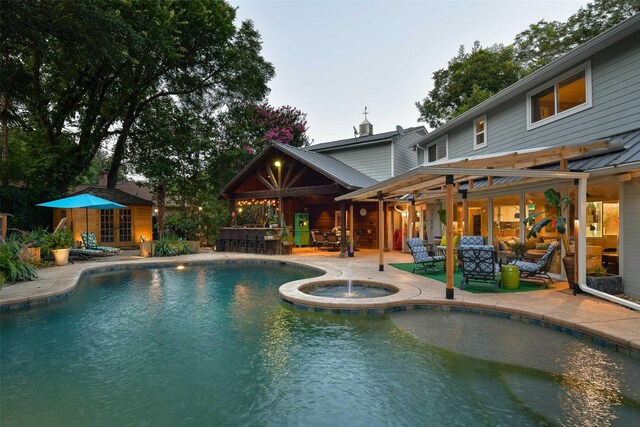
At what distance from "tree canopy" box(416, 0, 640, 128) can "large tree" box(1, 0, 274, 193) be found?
13.5 metres

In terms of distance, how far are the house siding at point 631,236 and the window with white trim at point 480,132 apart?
5154 mm

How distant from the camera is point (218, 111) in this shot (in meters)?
20.9

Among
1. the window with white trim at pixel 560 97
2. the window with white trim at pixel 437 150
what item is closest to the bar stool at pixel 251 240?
the window with white trim at pixel 437 150

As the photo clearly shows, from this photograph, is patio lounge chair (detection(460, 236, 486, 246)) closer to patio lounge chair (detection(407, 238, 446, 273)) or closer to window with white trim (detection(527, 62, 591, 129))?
patio lounge chair (detection(407, 238, 446, 273))

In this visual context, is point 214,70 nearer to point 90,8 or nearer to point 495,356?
point 90,8

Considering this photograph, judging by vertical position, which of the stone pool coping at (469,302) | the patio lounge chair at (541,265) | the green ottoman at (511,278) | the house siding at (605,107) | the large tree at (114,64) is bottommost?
the stone pool coping at (469,302)

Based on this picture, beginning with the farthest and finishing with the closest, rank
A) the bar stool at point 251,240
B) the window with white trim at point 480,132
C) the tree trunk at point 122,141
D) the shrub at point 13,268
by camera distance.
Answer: the tree trunk at point 122,141 → the bar stool at point 251,240 → the window with white trim at point 480,132 → the shrub at point 13,268

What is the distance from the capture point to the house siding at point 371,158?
55.2ft

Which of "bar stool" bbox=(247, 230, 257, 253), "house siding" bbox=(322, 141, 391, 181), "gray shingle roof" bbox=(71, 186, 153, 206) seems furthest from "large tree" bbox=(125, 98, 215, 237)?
"house siding" bbox=(322, 141, 391, 181)

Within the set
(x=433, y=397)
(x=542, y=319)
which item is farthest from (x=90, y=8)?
(x=542, y=319)

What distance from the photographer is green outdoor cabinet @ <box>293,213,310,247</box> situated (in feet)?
56.8

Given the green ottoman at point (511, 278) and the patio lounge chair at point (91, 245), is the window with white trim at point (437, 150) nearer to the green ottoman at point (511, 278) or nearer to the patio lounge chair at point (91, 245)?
the green ottoman at point (511, 278)

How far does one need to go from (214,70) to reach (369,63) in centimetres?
1778

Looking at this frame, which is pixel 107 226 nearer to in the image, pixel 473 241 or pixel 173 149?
pixel 173 149
